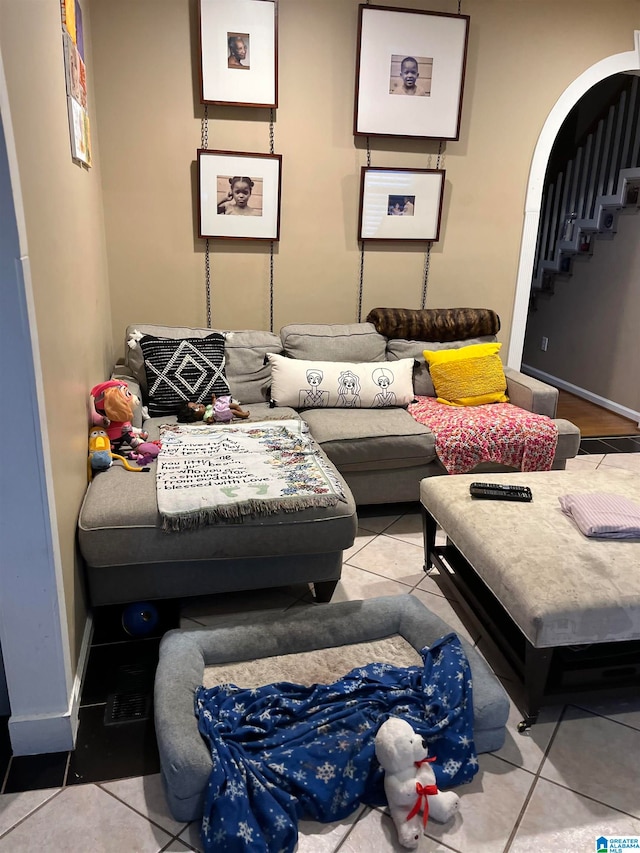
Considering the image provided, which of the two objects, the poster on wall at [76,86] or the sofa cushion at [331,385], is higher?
the poster on wall at [76,86]

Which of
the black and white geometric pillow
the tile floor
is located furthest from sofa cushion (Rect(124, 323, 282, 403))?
the tile floor

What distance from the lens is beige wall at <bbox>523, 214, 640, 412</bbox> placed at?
16.0 ft

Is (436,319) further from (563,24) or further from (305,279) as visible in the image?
(563,24)

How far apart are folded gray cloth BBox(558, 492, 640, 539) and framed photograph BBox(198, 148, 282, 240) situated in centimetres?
234

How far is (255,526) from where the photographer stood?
2209 millimetres

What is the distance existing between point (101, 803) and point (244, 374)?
7.33ft

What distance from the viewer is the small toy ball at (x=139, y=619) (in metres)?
2.23

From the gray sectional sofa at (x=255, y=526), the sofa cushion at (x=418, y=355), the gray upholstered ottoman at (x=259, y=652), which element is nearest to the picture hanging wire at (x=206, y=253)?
the gray sectional sofa at (x=255, y=526)

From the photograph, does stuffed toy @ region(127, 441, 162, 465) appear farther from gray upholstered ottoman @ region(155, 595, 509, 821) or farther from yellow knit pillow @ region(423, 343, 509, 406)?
yellow knit pillow @ region(423, 343, 509, 406)

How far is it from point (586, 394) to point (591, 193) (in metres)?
1.65

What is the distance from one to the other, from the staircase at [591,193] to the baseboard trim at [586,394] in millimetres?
730

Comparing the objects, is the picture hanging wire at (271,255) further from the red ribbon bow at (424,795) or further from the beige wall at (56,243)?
the red ribbon bow at (424,795)

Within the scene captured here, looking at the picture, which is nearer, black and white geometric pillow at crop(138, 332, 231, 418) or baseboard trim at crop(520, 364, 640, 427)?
black and white geometric pillow at crop(138, 332, 231, 418)

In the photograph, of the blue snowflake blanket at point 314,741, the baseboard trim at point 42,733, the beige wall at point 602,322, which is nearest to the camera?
the blue snowflake blanket at point 314,741
